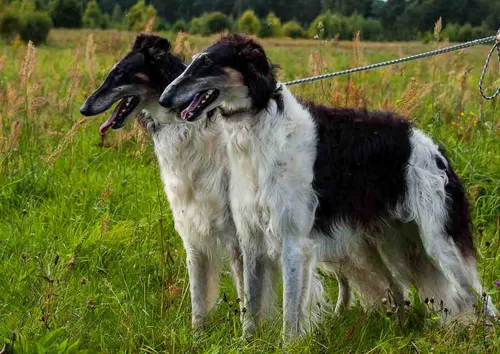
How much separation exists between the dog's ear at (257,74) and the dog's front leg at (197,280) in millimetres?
1077

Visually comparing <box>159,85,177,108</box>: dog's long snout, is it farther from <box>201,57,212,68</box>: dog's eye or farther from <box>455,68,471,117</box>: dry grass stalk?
<box>455,68,471,117</box>: dry grass stalk

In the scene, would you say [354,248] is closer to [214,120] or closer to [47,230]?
[214,120]

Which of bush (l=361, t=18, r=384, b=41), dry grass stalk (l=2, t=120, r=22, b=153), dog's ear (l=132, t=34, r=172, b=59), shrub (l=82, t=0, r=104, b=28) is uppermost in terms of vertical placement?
dog's ear (l=132, t=34, r=172, b=59)

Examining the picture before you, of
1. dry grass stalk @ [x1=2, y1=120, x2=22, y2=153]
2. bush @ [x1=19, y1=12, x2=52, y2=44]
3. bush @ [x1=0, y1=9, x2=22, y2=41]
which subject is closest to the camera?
dry grass stalk @ [x1=2, y1=120, x2=22, y2=153]

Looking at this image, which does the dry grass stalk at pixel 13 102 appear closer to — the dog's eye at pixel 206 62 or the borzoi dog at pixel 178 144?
the borzoi dog at pixel 178 144

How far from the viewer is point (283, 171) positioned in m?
3.94

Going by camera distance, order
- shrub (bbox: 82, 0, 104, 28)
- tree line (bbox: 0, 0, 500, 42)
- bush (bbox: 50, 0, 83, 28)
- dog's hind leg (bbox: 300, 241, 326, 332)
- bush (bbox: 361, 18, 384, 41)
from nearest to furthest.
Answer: dog's hind leg (bbox: 300, 241, 326, 332), tree line (bbox: 0, 0, 500, 42), bush (bbox: 361, 18, 384, 41), bush (bbox: 50, 0, 83, 28), shrub (bbox: 82, 0, 104, 28)

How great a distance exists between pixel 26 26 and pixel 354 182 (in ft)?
97.3

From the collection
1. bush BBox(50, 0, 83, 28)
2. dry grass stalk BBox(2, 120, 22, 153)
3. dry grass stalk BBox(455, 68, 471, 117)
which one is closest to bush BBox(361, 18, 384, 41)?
dry grass stalk BBox(455, 68, 471, 117)

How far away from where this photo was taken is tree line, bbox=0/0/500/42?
35.0ft

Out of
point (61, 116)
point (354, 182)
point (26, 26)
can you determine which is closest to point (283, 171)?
point (354, 182)

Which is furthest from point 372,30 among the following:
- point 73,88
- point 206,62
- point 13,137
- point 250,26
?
point 206,62

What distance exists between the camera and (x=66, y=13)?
42625mm

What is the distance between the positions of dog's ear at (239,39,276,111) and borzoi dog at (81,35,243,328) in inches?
19.7
